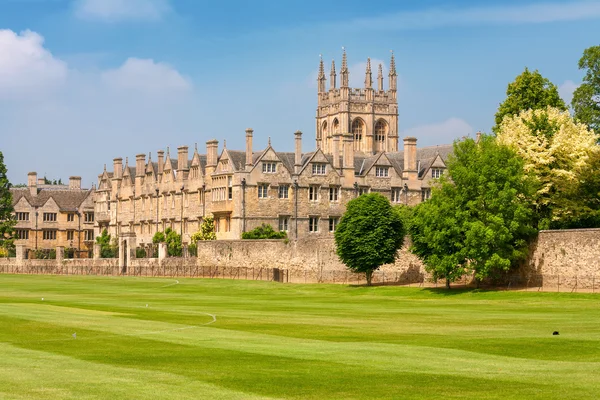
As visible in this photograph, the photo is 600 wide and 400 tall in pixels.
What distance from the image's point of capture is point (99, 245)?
116750 mm

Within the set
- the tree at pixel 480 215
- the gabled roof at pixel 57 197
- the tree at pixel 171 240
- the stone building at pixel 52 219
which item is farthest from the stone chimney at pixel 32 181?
the tree at pixel 480 215

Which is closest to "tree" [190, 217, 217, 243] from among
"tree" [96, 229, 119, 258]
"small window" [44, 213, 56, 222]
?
"tree" [96, 229, 119, 258]

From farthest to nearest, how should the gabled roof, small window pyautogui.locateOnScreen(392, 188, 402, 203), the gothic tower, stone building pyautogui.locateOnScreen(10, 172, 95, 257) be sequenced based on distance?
1. the gabled roof
2. stone building pyautogui.locateOnScreen(10, 172, 95, 257)
3. the gothic tower
4. small window pyautogui.locateOnScreen(392, 188, 402, 203)

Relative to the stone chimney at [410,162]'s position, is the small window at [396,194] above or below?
below

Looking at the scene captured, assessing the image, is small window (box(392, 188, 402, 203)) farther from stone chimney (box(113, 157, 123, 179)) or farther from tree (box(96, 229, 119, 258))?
stone chimney (box(113, 157, 123, 179))

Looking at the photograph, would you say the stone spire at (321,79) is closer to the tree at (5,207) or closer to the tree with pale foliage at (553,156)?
the tree at (5,207)

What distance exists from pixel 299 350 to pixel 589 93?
6315cm

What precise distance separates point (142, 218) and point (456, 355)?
97.4m

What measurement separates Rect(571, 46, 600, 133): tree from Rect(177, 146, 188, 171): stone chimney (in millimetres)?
41783

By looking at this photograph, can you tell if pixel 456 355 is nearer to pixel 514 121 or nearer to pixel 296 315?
pixel 296 315

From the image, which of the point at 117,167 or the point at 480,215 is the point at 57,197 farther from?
the point at 480,215

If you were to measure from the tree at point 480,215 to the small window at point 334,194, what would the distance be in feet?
112

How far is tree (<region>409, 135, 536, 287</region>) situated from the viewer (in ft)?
202

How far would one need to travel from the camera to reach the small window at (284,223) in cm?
9956
